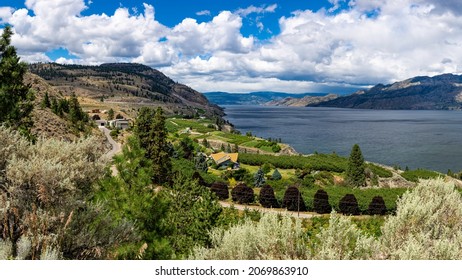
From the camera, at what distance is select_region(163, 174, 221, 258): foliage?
2103 cm

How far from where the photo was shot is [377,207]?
43438 mm

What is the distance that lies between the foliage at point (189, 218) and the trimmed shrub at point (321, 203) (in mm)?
19618

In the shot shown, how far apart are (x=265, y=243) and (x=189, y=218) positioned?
1454 centimetres

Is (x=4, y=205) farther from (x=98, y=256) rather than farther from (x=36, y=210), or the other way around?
(x=98, y=256)

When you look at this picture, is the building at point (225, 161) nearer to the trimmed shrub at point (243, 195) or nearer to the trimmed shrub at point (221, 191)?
the trimmed shrub at point (221, 191)

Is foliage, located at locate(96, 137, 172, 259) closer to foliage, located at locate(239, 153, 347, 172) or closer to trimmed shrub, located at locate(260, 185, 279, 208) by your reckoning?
trimmed shrub, located at locate(260, 185, 279, 208)

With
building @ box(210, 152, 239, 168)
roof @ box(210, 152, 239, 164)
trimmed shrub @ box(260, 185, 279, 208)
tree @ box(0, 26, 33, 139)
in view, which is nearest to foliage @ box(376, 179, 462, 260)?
tree @ box(0, 26, 33, 139)

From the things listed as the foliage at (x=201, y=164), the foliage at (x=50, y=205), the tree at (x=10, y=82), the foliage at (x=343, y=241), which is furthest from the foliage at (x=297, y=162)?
the foliage at (x=50, y=205)

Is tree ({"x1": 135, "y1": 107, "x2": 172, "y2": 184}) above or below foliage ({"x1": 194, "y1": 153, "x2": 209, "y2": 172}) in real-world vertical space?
above

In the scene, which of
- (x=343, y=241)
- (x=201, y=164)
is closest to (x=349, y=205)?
(x=201, y=164)

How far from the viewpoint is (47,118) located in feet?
199

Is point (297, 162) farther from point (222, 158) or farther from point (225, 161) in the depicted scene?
point (222, 158)

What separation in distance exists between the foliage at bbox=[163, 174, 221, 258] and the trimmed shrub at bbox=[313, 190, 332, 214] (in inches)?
772

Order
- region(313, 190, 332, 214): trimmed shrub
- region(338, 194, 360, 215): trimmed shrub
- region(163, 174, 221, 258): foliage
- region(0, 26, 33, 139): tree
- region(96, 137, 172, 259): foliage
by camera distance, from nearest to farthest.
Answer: region(96, 137, 172, 259): foliage < region(0, 26, 33, 139): tree < region(163, 174, 221, 258): foliage < region(338, 194, 360, 215): trimmed shrub < region(313, 190, 332, 214): trimmed shrub
